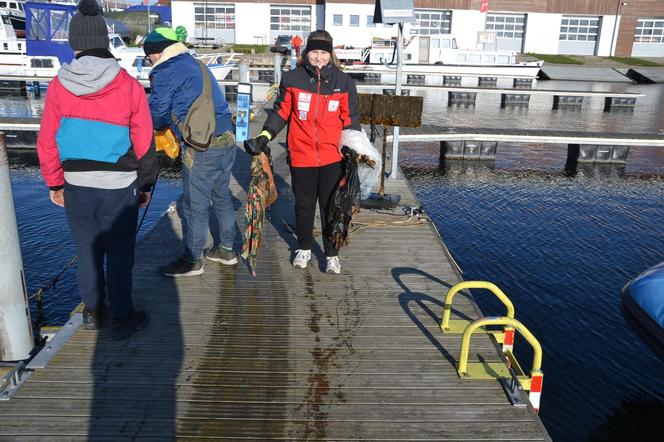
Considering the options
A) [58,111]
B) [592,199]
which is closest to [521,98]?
[592,199]

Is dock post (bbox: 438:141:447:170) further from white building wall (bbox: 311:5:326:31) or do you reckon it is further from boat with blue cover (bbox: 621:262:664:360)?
white building wall (bbox: 311:5:326:31)

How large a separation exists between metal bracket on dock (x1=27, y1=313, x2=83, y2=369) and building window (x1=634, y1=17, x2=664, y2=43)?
5555cm

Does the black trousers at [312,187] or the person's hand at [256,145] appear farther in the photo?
the black trousers at [312,187]

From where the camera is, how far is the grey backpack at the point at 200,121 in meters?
4.43

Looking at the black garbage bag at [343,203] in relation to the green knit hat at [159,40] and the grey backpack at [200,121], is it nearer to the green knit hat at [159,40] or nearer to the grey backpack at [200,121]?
the grey backpack at [200,121]

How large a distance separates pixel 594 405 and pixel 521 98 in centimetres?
2570

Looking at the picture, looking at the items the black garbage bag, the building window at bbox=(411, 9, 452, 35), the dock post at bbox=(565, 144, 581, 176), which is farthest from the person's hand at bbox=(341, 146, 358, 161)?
the building window at bbox=(411, 9, 452, 35)

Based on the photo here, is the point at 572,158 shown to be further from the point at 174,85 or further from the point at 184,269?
the point at 174,85

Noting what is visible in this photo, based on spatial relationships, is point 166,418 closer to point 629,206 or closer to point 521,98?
point 629,206

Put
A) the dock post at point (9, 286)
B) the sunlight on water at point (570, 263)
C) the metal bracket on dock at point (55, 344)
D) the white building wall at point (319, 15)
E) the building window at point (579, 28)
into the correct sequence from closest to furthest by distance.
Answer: the metal bracket on dock at point (55, 344), the dock post at point (9, 286), the sunlight on water at point (570, 263), the white building wall at point (319, 15), the building window at point (579, 28)

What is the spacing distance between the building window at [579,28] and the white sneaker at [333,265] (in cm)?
4970

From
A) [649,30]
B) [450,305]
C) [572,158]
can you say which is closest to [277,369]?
[450,305]

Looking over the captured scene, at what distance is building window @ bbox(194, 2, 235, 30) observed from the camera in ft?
153

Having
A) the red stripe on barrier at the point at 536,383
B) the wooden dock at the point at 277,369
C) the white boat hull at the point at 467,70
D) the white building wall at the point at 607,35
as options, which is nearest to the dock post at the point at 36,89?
the white boat hull at the point at 467,70
